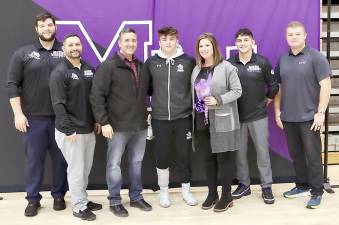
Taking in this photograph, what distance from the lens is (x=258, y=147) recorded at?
11.3ft

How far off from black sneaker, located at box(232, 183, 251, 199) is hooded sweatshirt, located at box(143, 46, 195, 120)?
0.86m

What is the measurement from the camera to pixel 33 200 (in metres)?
3.22

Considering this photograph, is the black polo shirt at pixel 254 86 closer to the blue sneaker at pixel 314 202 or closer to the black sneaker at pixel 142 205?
the blue sneaker at pixel 314 202

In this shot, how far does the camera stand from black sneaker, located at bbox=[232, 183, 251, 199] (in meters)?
3.52

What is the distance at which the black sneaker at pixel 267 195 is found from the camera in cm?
339

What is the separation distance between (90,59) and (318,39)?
6.80 feet

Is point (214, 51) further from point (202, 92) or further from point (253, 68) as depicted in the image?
point (253, 68)

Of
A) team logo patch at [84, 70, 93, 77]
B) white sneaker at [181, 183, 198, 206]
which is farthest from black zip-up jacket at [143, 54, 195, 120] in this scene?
white sneaker at [181, 183, 198, 206]

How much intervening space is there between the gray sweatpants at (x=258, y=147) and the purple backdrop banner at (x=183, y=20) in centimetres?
44

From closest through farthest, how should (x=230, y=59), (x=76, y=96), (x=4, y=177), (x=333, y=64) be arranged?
(x=76, y=96) → (x=230, y=59) → (x=4, y=177) → (x=333, y=64)

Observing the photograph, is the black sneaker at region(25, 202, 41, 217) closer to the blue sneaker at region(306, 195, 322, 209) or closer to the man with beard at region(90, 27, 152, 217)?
the man with beard at region(90, 27, 152, 217)

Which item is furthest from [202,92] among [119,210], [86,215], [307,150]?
[86,215]

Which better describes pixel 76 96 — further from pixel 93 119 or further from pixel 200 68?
pixel 200 68

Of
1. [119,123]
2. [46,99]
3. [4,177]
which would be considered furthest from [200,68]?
[4,177]
